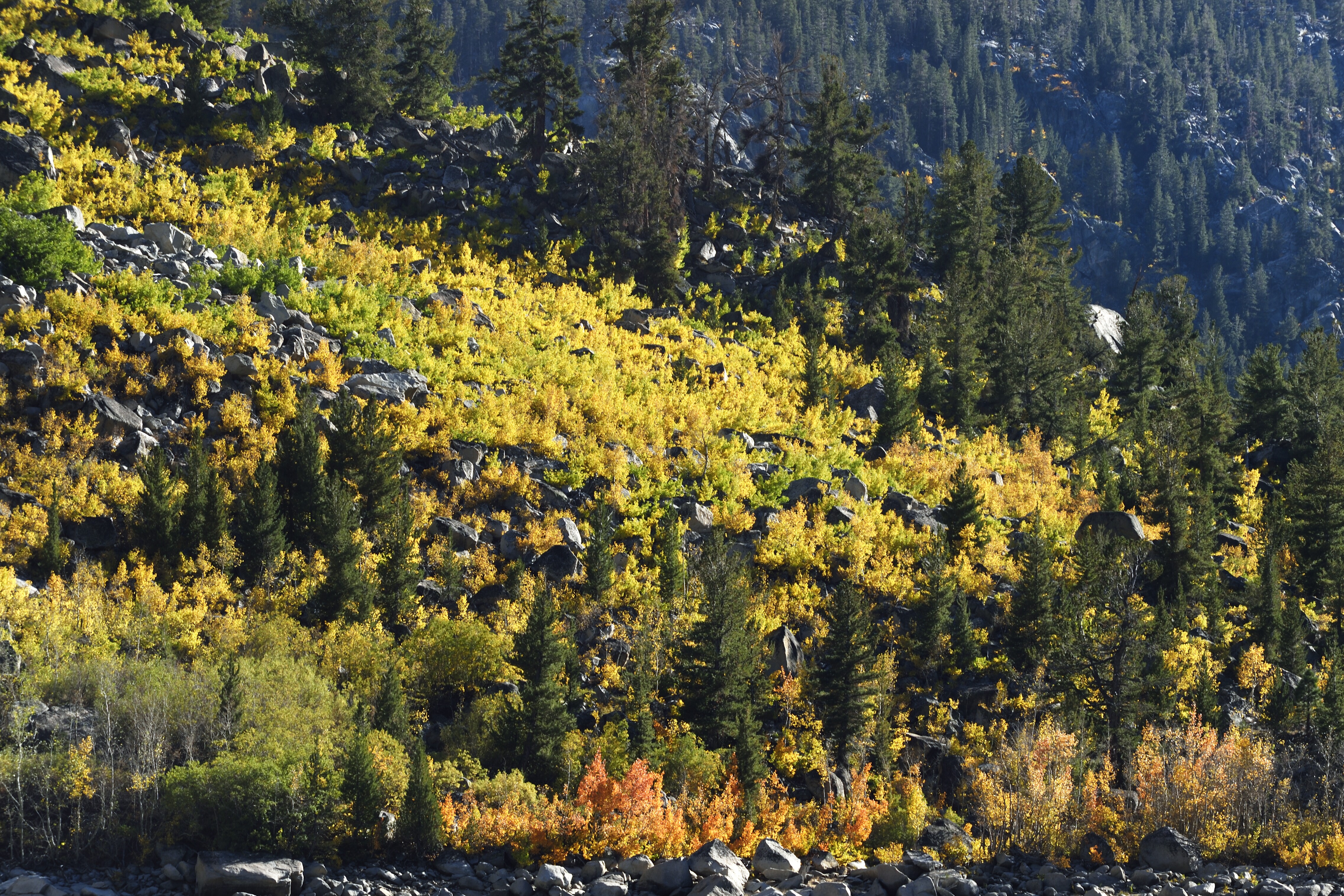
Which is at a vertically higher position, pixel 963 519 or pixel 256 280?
pixel 256 280

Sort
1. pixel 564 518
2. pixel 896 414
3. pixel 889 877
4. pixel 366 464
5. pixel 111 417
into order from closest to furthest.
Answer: pixel 889 877 < pixel 111 417 < pixel 366 464 < pixel 564 518 < pixel 896 414

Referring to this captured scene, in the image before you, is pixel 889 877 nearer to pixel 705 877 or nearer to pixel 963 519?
pixel 705 877

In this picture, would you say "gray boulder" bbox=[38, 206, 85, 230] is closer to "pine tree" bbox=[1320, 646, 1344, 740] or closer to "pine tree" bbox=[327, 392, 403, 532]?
"pine tree" bbox=[327, 392, 403, 532]

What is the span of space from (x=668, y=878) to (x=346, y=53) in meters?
45.8

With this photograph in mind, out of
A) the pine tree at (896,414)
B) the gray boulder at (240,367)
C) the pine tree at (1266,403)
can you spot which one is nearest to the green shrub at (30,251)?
the gray boulder at (240,367)

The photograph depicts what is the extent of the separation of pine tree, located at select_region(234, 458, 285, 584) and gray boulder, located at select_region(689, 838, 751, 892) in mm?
12625

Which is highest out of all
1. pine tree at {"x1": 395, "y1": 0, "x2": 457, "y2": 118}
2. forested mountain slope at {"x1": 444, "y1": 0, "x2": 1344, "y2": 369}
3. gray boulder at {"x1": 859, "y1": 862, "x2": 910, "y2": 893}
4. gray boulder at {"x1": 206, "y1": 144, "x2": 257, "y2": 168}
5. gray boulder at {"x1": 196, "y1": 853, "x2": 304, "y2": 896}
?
forested mountain slope at {"x1": 444, "y1": 0, "x2": 1344, "y2": 369}

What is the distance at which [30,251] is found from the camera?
29219 millimetres

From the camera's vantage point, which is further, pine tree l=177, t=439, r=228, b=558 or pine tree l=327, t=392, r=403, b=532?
pine tree l=327, t=392, r=403, b=532

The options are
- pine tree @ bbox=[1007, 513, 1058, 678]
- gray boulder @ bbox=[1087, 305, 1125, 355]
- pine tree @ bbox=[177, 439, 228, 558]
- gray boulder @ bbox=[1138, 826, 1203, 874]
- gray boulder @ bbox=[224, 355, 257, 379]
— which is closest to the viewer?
gray boulder @ bbox=[1138, 826, 1203, 874]

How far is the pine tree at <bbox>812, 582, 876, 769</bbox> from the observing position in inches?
996

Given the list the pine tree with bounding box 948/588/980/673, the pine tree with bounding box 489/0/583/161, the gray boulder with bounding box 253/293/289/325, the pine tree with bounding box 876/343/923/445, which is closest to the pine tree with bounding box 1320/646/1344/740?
the pine tree with bounding box 948/588/980/673

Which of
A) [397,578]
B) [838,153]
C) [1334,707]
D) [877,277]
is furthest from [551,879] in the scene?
[838,153]

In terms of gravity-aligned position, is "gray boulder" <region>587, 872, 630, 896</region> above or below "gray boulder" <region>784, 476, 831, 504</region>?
below
